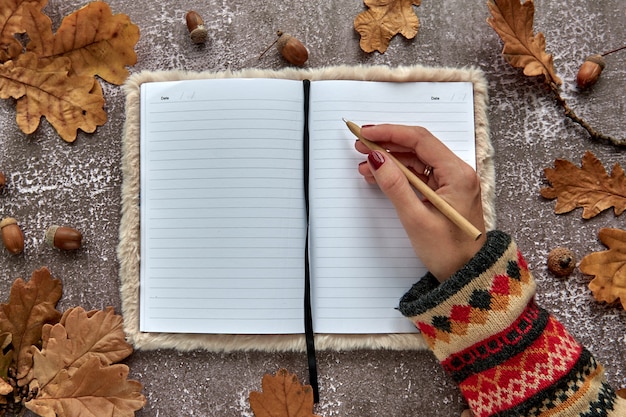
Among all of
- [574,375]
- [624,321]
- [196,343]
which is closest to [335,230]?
[196,343]

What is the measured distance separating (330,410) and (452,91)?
62cm

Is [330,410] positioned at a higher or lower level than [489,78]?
lower

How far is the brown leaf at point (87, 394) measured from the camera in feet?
2.94

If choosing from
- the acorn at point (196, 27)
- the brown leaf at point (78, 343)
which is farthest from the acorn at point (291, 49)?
the brown leaf at point (78, 343)

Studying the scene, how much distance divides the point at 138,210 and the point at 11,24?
0.40m

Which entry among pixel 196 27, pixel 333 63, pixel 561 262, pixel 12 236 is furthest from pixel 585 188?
pixel 12 236

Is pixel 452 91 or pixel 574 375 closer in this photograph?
pixel 574 375

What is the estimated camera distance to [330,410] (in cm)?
95

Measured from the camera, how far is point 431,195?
0.84 meters

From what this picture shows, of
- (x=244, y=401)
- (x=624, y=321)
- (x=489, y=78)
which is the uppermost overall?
(x=489, y=78)

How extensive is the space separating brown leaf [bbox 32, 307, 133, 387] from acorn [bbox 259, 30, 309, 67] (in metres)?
0.56

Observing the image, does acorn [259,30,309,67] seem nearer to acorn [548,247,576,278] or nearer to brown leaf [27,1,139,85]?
brown leaf [27,1,139,85]

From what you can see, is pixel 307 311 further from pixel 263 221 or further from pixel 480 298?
pixel 480 298

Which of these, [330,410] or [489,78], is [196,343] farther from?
[489,78]
